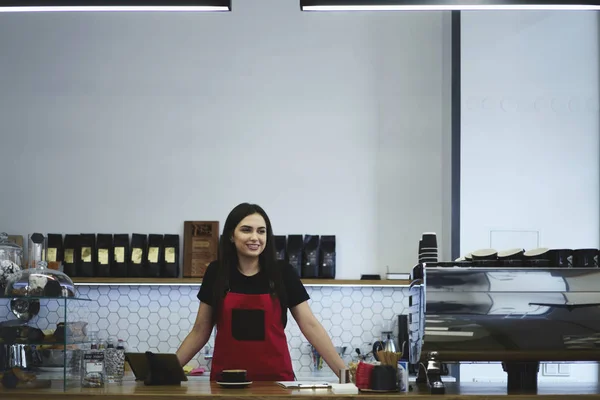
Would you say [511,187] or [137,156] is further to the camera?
[137,156]

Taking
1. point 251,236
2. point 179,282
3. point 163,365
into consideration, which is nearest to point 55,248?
point 179,282

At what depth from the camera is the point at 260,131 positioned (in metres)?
5.37

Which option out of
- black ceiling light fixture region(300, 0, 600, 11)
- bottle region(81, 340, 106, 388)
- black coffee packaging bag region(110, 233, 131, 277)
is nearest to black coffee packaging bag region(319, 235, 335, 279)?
black coffee packaging bag region(110, 233, 131, 277)

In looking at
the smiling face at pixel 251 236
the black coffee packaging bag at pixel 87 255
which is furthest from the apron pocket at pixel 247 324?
the black coffee packaging bag at pixel 87 255

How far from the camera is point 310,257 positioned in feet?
16.7

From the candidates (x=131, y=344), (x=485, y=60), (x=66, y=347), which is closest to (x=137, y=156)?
(x=131, y=344)

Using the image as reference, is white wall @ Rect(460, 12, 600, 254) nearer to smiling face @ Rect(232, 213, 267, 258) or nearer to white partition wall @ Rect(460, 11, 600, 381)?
white partition wall @ Rect(460, 11, 600, 381)

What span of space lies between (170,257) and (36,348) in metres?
2.27

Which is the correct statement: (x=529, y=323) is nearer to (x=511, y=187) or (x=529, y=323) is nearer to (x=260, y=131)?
(x=511, y=187)

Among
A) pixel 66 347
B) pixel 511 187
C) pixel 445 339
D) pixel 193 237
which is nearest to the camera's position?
pixel 66 347

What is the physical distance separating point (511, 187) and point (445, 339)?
1.96 metres

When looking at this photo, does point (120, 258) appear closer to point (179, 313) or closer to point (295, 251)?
point (179, 313)

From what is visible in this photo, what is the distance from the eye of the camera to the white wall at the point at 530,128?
4859mm

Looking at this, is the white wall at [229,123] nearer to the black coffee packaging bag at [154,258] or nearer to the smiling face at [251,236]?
the black coffee packaging bag at [154,258]
